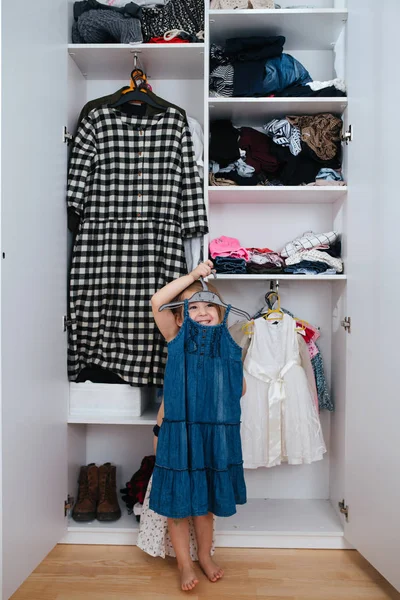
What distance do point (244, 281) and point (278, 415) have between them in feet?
2.25

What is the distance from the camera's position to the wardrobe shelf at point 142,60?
2365 mm

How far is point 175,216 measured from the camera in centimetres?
236

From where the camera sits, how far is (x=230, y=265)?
2406 mm

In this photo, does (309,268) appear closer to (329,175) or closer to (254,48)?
(329,175)

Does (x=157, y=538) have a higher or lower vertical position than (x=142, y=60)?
lower

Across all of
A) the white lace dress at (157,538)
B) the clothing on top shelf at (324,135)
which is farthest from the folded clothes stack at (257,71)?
the white lace dress at (157,538)

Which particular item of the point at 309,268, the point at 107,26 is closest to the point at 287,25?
the point at 107,26
